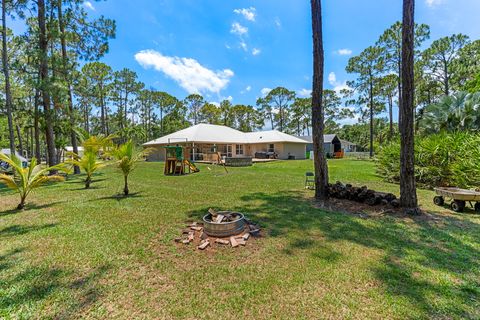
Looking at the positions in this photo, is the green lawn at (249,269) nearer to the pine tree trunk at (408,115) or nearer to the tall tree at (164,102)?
the pine tree trunk at (408,115)

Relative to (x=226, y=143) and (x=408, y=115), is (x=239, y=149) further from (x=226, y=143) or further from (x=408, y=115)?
(x=408, y=115)

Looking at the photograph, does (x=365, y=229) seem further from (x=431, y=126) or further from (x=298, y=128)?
(x=298, y=128)

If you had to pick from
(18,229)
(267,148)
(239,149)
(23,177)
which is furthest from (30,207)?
(267,148)

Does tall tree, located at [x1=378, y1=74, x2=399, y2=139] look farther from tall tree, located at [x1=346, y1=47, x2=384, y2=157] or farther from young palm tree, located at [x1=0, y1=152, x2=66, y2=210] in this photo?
young palm tree, located at [x1=0, y1=152, x2=66, y2=210]

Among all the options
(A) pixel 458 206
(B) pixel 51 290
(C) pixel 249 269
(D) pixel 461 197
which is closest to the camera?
(B) pixel 51 290

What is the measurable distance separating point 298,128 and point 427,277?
48.2 m

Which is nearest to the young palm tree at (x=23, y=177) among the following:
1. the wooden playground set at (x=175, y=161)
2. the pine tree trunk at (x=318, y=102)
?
the wooden playground set at (x=175, y=161)

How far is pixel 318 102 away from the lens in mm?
6750

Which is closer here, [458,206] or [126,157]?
[458,206]

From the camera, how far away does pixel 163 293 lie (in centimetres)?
255

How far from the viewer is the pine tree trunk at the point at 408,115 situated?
17.5 ft

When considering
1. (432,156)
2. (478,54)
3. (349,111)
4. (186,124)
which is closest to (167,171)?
(432,156)

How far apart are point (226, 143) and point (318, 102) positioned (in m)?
19.5

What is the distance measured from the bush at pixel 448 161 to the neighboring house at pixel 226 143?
17.3m
